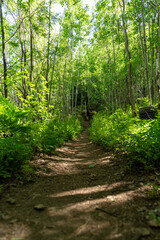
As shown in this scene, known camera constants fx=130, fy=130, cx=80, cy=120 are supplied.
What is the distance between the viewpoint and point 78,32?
1316 cm

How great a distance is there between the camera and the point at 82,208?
6.24 ft

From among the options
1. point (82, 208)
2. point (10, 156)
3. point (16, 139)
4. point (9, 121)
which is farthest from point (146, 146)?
point (9, 121)

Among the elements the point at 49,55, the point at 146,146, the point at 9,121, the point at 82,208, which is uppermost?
the point at 49,55

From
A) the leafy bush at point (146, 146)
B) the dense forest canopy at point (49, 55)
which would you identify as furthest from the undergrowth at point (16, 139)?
the leafy bush at point (146, 146)

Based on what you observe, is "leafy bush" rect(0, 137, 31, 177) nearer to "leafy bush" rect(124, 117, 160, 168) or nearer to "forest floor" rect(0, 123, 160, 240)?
"forest floor" rect(0, 123, 160, 240)

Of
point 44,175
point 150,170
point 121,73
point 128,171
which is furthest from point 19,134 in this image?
point 121,73

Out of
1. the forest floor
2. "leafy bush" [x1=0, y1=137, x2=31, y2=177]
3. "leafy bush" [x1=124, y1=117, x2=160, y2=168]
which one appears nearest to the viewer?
the forest floor

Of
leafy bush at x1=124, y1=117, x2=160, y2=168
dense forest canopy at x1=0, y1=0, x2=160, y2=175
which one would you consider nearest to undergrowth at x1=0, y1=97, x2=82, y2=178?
dense forest canopy at x1=0, y1=0, x2=160, y2=175

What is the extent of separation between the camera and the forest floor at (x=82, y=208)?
55.5 inches

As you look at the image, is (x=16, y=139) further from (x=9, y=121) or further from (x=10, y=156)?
(x=10, y=156)

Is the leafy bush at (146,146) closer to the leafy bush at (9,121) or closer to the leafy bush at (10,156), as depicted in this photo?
the leafy bush at (10,156)

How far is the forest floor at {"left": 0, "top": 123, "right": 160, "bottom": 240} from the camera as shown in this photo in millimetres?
1409

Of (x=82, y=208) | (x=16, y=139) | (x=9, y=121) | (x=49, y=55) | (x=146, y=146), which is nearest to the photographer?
(x=82, y=208)

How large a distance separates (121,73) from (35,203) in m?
14.3
